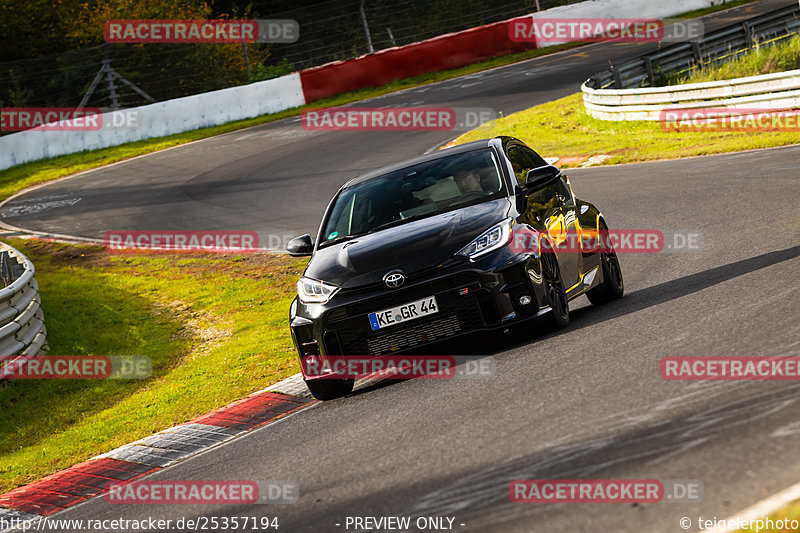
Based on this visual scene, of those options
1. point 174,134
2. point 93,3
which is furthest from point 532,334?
point 93,3

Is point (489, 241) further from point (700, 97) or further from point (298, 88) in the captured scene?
point (298, 88)

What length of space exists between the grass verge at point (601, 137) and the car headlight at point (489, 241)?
1001cm

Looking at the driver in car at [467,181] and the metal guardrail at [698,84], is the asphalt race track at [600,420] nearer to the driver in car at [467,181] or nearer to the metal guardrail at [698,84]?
the driver in car at [467,181]

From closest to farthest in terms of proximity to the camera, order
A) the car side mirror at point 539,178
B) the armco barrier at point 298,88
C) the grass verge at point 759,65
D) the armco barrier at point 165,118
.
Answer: the car side mirror at point 539,178, the grass verge at point 759,65, the armco barrier at point 165,118, the armco barrier at point 298,88

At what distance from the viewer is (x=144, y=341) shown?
1252cm

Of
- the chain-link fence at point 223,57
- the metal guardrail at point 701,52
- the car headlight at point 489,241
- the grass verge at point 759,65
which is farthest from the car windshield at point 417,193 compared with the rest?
the chain-link fence at point 223,57

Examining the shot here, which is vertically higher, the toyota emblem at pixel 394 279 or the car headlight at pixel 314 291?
the toyota emblem at pixel 394 279

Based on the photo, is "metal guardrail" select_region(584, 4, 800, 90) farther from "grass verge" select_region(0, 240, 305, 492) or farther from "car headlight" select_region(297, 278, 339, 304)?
"car headlight" select_region(297, 278, 339, 304)

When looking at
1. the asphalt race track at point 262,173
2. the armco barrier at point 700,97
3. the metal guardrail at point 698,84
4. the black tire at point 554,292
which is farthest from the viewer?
the asphalt race track at point 262,173

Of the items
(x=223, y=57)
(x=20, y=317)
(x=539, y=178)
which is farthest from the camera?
(x=223, y=57)

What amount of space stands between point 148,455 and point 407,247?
2.51m

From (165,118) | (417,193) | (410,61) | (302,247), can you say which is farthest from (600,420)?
(410,61)

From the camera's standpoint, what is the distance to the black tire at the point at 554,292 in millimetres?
7711

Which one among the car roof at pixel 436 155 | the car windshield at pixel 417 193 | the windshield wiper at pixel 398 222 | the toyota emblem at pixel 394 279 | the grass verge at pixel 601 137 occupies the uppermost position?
the car roof at pixel 436 155
